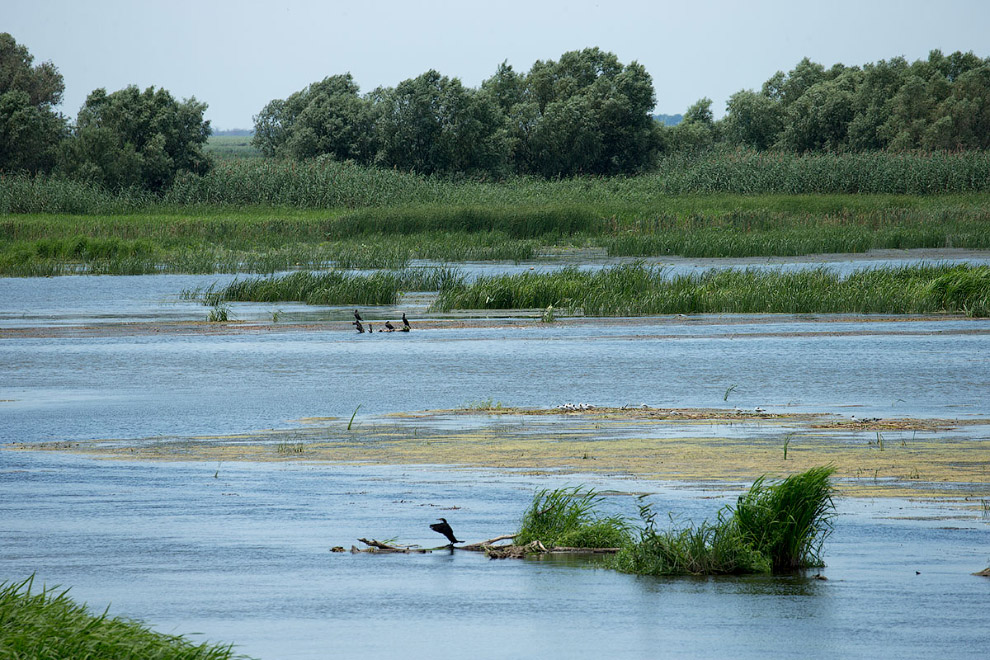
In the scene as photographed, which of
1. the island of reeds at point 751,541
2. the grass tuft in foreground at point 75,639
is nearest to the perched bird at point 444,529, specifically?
the island of reeds at point 751,541

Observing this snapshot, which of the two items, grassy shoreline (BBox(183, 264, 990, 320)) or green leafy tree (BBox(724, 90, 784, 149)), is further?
green leafy tree (BBox(724, 90, 784, 149))

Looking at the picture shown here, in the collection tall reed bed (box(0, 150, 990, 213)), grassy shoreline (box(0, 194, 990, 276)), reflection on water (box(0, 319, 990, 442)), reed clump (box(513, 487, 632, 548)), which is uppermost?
tall reed bed (box(0, 150, 990, 213))

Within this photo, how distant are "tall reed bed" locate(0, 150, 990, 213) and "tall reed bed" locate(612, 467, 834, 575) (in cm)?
5246

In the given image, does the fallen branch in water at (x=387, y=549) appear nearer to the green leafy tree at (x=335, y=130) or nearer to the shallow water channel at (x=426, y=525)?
the shallow water channel at (x=426, y=525)

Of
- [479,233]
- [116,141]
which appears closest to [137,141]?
[116,141]

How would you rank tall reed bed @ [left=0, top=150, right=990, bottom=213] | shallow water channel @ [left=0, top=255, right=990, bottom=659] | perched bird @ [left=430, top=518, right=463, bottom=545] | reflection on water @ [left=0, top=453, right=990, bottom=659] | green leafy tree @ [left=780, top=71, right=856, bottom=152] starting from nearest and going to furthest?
reflection on water @ [left=0, top=453, right=990, bottom=659] < shallow water channel @ [left=0, top=255, right=990, bottom=659] < perched bird @ [left=430, top=518, right=463, bottom=545] < tall reed bed @ [left=0, top=150, right=990, bottom=213] < green leafy tree @ [left=780, top=71, right=856, bottom=152]

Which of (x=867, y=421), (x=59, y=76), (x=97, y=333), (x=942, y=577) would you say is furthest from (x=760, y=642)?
(x=59, y=76)

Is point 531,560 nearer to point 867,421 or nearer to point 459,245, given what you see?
point 867,421

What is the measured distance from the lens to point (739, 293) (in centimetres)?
3438

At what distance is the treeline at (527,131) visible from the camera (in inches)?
2547

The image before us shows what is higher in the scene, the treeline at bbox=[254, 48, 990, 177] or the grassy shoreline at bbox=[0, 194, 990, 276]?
the treeline at bbox=[254, 48, 990, 177]

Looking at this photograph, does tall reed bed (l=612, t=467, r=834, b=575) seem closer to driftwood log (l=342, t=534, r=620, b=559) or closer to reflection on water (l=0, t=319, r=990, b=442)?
driftwood log (l=342, t=534, r=620, b=559)

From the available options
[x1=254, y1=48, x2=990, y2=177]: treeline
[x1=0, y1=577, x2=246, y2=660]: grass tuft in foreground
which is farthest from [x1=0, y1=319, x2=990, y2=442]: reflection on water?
[x1=254, y1=48, x2=990, y2=177]: treeline

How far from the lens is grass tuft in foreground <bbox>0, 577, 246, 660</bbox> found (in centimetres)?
586
